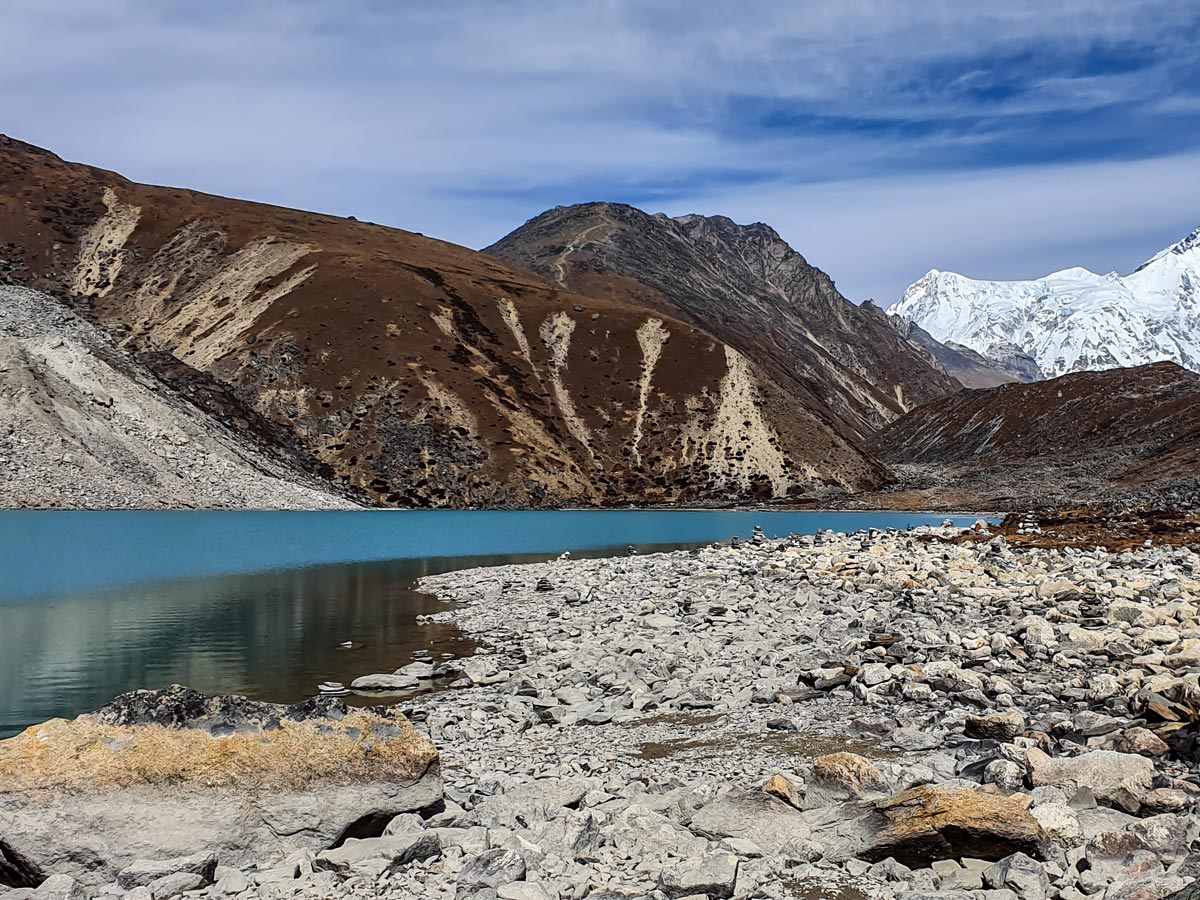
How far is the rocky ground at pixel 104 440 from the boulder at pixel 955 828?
84.3 m

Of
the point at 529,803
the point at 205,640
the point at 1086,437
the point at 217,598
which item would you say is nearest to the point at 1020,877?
the point at 529,803

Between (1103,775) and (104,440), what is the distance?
92.9 meters

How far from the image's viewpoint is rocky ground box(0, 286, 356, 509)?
80.0 metres

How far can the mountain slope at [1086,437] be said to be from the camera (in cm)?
12244

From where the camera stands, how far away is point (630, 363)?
513 ft

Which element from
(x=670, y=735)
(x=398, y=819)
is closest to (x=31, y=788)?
(x=398, y=819)

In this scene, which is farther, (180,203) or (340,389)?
(180,203)

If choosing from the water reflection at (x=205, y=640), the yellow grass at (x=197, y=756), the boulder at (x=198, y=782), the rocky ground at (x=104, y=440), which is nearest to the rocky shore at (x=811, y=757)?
the boulder at (x=198, y=782)

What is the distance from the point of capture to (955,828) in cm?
909

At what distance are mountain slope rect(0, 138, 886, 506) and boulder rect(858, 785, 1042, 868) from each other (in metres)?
113

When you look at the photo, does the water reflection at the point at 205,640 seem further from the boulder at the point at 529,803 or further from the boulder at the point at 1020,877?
the boulder at the point at 1020,877

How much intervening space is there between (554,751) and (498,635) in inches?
490

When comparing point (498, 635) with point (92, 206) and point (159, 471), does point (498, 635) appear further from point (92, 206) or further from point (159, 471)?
point (92, 206)

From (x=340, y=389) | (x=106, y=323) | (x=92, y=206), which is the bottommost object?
(x=340, y=389)
